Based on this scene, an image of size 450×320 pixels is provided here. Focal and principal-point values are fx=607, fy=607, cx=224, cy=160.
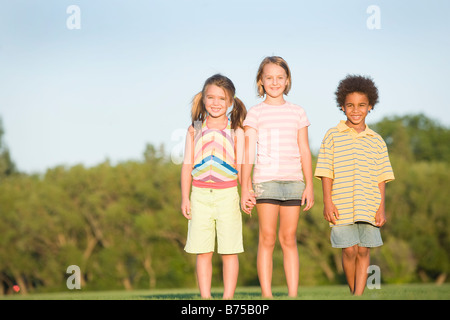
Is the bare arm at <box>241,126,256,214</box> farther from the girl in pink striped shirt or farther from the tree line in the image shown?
the tree line

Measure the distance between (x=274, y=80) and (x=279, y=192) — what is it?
1.24m

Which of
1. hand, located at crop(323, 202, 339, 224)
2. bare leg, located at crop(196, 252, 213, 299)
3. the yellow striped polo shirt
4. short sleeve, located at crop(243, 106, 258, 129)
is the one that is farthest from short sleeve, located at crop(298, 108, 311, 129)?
bare leg, located at crop(196, 252, 213, 299)

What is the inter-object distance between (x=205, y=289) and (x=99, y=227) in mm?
38717

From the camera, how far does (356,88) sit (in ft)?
23.7

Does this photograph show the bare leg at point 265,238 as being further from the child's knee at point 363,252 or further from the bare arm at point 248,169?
the child's knee at point 363,252

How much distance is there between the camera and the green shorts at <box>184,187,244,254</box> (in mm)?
6512

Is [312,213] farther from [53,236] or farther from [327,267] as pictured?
[53,236]

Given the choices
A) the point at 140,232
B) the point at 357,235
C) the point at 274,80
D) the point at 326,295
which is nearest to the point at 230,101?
the point at 274,80

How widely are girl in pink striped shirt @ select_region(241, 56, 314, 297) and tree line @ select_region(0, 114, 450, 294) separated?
3073 centimetres

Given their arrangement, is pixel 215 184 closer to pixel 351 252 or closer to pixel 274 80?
pixel 274 80

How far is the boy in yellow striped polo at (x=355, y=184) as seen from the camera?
6852mm

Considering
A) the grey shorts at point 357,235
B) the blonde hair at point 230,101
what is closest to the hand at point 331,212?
the grey shorts at point 357,235

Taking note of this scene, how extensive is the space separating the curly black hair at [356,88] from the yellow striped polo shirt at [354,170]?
377 millimetres
